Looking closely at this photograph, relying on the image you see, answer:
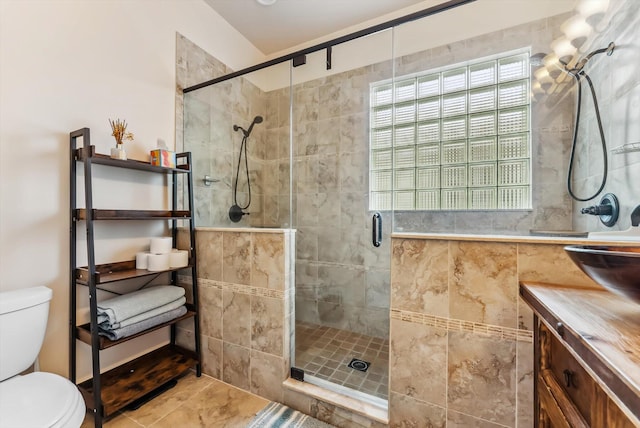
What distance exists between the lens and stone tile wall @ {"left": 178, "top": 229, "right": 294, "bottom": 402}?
1503 mm

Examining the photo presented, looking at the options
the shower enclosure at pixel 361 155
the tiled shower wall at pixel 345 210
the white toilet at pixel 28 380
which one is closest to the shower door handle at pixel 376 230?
the shower enclosure at pixel 361 155

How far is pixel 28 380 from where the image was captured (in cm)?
107

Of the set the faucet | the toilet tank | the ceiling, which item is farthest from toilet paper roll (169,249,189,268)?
the faucet

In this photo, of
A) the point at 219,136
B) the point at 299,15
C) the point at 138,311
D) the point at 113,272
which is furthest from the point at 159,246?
the point at 299,15

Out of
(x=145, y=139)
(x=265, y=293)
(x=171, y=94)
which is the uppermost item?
(x=171, y=94)

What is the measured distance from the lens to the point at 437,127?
6.78ft

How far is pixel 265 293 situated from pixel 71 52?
172 cm

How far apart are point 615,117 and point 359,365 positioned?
2.00 m

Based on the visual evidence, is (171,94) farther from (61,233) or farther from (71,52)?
(61,233)

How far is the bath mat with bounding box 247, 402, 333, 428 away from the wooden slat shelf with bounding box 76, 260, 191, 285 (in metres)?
0.98

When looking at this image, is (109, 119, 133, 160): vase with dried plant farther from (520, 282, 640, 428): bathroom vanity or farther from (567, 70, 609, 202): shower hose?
(567, 70, 609, 202): shower hose

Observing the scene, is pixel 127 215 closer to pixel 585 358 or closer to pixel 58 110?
pixel 58 110

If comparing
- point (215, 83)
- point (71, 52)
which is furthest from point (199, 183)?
point (71, 52)

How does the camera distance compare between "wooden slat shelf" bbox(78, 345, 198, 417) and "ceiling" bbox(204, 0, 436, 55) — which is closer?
"wooden slat shelf" bbox(78, 345, 198, 417)
